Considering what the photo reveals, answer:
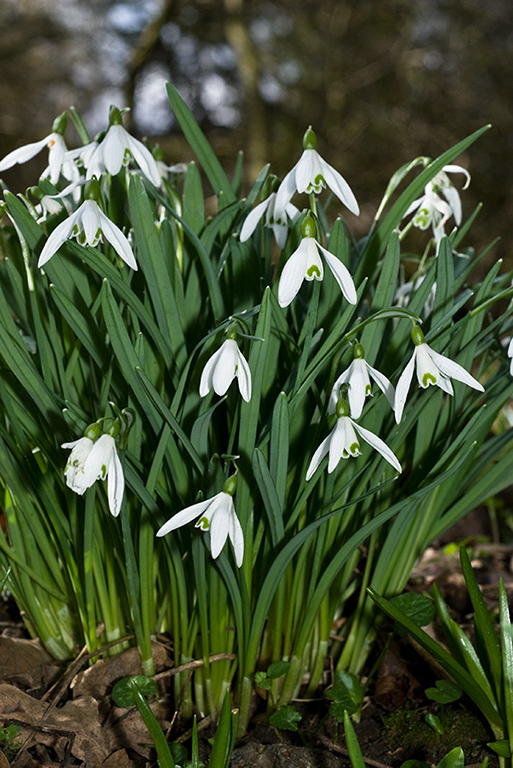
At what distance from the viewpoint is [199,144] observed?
4.13 ft

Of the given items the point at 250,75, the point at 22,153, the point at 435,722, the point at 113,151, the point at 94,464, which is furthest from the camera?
the point at 250,75

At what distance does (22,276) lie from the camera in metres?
1.29

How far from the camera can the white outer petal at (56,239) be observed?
0.96 meters

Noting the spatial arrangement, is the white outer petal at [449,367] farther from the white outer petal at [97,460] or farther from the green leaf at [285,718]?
the green leaf at [285,718]

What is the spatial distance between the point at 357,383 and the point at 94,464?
0.39 meters

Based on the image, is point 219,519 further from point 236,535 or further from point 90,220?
point 90,220

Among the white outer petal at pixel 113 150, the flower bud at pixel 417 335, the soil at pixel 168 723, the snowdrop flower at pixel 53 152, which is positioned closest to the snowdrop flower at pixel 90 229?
the white outer petal at pixel 113 150

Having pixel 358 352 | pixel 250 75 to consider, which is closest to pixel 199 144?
pixel 358 352

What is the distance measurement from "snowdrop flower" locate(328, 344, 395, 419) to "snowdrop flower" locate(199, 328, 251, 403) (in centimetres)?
15

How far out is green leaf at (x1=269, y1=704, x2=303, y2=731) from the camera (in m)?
1.16

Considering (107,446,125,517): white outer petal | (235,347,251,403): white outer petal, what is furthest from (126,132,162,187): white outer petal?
(107,446,125,517): white outer petal

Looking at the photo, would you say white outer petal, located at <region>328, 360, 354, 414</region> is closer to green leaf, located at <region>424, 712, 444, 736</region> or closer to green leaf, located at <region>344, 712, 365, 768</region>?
green leaf, located at <region>344, 712, 365, 768</region>

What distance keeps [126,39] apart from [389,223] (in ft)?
23.3

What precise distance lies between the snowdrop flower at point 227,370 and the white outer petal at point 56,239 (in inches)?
11.2
